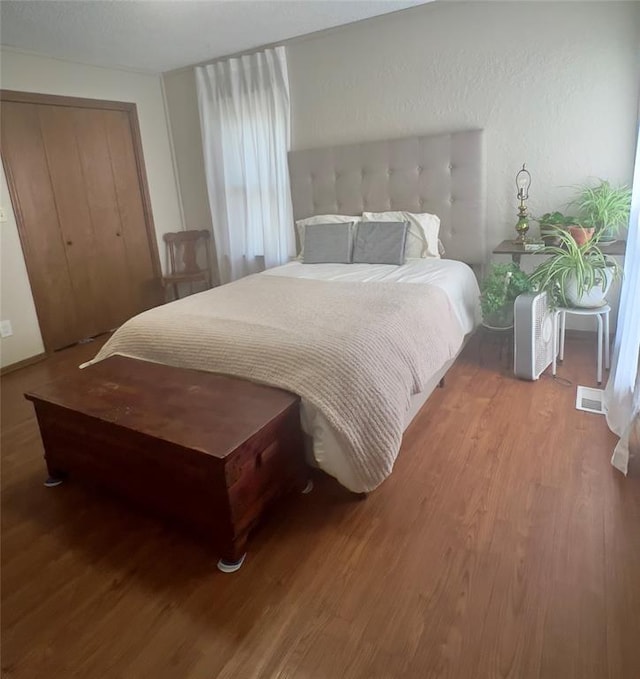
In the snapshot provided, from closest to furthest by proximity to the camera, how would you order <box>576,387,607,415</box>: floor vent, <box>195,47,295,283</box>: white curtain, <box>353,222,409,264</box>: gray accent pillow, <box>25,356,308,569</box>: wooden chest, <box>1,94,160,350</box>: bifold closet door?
<box>25,356,308,569</box>: wooden chest → <box>576,387,607,415</box>: floor vent → <box>353,222,409,264</box>: gray accent pillow → <box>1,94,160,350</box>: bifold closet door → <box>195,47,295,283</box>: white curtain


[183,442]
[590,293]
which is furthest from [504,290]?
[183,442]

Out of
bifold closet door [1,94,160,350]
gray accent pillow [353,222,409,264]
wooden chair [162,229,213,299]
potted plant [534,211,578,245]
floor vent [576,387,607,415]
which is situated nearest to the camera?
floor vent [576,387,607,415]

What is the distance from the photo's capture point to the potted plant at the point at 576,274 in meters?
2.61

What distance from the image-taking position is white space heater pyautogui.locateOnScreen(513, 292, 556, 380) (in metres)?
2.66

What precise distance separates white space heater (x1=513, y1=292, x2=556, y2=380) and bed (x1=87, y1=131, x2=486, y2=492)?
12.6 inches

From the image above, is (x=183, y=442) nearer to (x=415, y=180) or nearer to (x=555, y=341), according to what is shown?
(x=555, y=341)

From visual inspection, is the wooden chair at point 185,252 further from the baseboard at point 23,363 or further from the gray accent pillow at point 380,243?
the gray accent pillow at point 380,243

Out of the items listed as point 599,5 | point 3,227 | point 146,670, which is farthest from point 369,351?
point 3,227

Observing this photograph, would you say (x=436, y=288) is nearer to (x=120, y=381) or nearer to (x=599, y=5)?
(x=120, y=381)

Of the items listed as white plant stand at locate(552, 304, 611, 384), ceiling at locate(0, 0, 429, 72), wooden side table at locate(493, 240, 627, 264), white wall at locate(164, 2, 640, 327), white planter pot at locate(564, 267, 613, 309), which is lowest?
white plant stand at locate(552, 304, 611, 384)

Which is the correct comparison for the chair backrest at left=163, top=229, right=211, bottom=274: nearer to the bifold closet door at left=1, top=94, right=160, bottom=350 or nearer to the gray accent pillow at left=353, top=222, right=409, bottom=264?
the bifold closet door at left=1, top=94, right=160, bottom=350

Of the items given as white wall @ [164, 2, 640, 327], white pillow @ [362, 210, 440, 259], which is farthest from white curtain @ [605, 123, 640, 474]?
white pillow @ [362, 210, 440, 259]

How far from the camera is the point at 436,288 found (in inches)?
105

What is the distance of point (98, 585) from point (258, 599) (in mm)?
557
